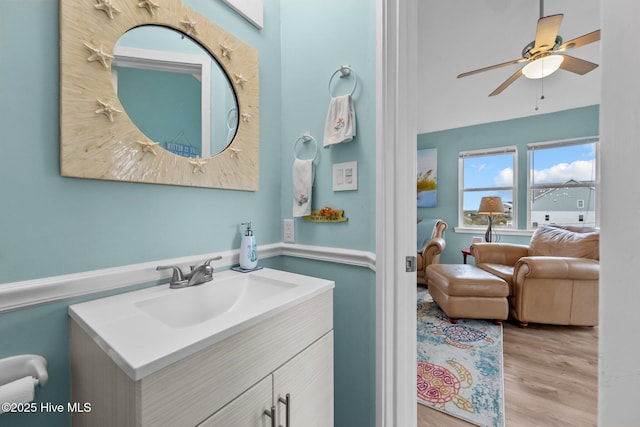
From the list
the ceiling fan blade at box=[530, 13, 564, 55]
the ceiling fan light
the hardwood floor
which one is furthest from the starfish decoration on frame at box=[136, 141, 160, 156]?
the ceiling fan light

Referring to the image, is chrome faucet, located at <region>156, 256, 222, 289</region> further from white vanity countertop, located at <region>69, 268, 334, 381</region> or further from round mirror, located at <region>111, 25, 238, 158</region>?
round mirror, located at <region>111, 25, 238, 158</region>

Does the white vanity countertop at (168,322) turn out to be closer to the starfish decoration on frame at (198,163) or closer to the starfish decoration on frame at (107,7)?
the starfish decoration on frame at (198,163)

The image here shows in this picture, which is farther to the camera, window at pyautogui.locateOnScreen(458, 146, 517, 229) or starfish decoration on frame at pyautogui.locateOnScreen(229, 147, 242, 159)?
window at pyautogui.locateOnScreen(458, 146, 517, 229)

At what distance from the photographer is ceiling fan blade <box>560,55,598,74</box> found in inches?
77.7

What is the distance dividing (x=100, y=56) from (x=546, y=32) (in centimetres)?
250

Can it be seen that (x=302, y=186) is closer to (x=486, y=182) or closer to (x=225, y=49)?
(x=225, y=49)

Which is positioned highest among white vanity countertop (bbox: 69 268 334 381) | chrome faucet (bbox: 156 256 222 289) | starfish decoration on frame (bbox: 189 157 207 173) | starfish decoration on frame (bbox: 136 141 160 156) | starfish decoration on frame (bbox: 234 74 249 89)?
starfish decoration on frame (bbox: 234 74 249 89)

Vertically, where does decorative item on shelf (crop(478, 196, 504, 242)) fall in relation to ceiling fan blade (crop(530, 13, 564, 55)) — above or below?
below

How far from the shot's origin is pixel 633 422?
10.4 inches

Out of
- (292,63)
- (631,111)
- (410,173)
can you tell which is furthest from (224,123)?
(631,111)

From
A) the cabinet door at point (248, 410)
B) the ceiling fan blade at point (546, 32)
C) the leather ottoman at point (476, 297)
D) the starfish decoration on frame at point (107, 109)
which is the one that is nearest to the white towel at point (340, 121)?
the starfish decoration on frame at point (107, 109)

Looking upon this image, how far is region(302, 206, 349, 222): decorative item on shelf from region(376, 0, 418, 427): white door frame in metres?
0.21

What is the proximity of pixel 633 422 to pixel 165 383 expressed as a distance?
0.67m

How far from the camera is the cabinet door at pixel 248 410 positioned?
0.59 meters
